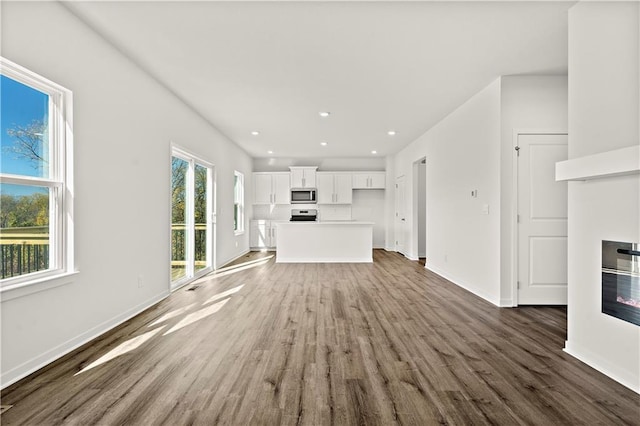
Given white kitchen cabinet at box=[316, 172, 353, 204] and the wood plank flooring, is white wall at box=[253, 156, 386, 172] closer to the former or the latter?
white kitchen cabinet at box=[316, 172, 353, 204]

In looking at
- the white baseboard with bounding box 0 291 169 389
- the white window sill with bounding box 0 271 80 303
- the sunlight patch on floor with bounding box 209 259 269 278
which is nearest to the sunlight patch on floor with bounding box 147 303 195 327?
the white baseboard with bounding box 0 291 169 389

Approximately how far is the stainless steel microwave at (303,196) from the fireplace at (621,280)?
727 cm

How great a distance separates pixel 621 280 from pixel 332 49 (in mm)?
2995

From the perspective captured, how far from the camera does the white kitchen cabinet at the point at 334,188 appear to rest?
922 centimetres

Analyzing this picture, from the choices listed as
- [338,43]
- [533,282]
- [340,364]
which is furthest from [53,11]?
[533,282]

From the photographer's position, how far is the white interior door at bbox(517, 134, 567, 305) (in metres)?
3.75

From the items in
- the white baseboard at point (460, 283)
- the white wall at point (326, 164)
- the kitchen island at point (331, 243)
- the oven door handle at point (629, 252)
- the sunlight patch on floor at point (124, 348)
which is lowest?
the sunlight patch on floor at point (124, 348)

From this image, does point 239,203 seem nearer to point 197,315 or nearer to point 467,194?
point 197,315

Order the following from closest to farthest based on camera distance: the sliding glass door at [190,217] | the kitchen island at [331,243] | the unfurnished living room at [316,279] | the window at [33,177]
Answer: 1. the unfurnished living room at [316,279]
2. the window at [33,177]
3. the sliding glass door at [190,217]
4. the kitchen island at [331,243]

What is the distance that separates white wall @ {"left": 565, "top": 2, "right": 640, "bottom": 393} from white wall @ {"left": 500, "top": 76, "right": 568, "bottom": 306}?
1193mm

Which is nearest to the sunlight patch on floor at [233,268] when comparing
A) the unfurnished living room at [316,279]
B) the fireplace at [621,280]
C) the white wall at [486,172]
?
the unfurnished living room at [316,279]

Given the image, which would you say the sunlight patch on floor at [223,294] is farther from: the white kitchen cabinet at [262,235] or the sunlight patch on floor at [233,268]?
the white kitchen cabinet at [262,235]

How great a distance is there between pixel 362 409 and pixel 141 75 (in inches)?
153

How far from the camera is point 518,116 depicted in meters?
3.78
